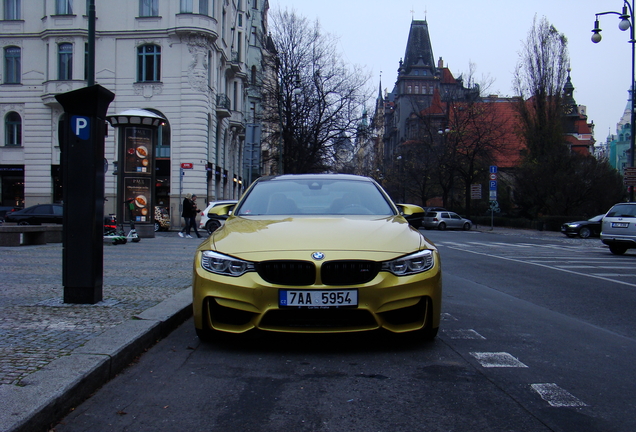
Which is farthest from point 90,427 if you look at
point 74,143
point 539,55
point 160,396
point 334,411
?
point 539,55

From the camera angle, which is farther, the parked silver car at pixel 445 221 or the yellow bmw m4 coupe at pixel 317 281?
the parked silver car at pixel 445 221

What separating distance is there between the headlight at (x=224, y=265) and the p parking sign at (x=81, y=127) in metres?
2.43

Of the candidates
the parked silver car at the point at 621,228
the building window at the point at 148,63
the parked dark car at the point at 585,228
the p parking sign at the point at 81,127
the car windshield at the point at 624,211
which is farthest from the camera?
the building window at the point at 148,63

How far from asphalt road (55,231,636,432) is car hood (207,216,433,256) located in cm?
84

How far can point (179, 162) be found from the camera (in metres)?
35.3

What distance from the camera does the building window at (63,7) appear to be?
1405 inches

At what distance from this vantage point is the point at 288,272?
462cm

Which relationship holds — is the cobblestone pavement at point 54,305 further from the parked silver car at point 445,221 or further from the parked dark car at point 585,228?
the parked silver car at point 445,221

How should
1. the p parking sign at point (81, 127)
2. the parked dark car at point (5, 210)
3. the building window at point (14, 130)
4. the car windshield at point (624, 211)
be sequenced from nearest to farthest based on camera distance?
the p parking sign at point (81, 127), the car windshield at point (624, 211), the parked dark car at point (5, 210), the building window at point (14, 130)

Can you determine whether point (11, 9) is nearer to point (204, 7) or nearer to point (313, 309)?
point (204, 7)

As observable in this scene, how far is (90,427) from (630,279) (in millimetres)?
10704

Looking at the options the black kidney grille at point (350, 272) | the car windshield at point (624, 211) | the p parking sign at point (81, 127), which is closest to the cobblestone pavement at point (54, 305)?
the p parking sign at point (81, 127)

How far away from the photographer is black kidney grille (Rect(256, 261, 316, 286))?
181 inches

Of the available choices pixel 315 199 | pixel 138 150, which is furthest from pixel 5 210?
pixel 315 199
